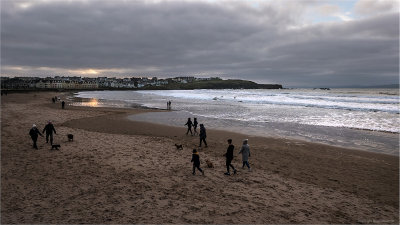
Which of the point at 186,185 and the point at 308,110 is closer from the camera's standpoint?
the point at 186,185

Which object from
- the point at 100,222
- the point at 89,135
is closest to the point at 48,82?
the point at 89,135

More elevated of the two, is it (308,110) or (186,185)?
(308,110)

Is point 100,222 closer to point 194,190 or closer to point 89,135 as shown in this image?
point 194,190

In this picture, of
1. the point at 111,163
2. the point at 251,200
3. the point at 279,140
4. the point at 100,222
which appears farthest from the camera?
the point at 279,140

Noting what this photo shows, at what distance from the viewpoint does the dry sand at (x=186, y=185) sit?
23.1ft

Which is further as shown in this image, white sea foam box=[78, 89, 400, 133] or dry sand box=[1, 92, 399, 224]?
white sea foam box=[78, 89, 400, 133]

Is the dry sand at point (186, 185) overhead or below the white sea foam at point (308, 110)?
below

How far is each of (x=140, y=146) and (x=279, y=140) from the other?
8.73 metres

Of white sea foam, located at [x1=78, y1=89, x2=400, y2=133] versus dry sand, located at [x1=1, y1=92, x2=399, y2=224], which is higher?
white sea foam, located at [x1=78, y1=89, x2=400, y2=133]

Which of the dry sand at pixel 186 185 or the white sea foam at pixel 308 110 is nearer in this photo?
the dry sand at pixel 186 185

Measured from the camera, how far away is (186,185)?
8.98 metres

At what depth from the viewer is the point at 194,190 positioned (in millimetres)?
8570

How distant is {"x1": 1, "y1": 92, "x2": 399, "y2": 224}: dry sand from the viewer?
7.05m

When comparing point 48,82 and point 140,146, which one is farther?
point 48,82
